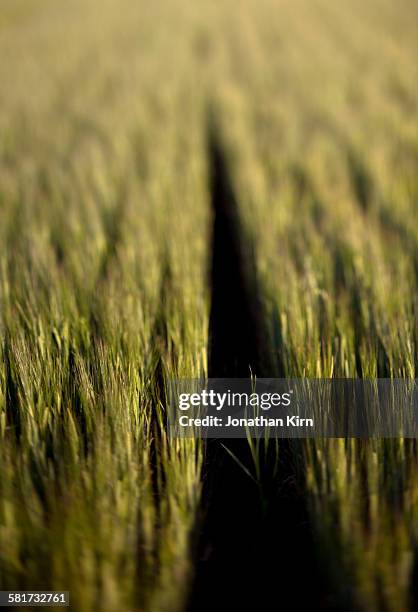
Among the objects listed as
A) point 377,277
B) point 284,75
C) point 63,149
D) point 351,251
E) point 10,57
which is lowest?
point 377,277

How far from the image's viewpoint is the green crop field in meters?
0.66

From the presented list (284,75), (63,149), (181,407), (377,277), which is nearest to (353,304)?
(377,277)

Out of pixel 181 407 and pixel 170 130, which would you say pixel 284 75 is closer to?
pixel 170 130

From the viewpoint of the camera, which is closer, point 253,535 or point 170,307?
point 253,535

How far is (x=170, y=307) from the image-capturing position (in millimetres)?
1226

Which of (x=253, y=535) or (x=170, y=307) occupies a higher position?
(x=170, y=307)

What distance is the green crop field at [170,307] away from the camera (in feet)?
2.16

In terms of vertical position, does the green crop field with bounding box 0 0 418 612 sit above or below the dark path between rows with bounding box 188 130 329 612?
above

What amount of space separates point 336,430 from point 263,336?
42 centimetres

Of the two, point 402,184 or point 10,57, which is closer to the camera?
point 402,184

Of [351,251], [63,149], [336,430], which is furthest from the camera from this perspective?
[63,149]

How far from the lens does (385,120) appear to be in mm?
2738

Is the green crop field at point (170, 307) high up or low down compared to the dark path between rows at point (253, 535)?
up

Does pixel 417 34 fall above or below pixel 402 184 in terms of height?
above
